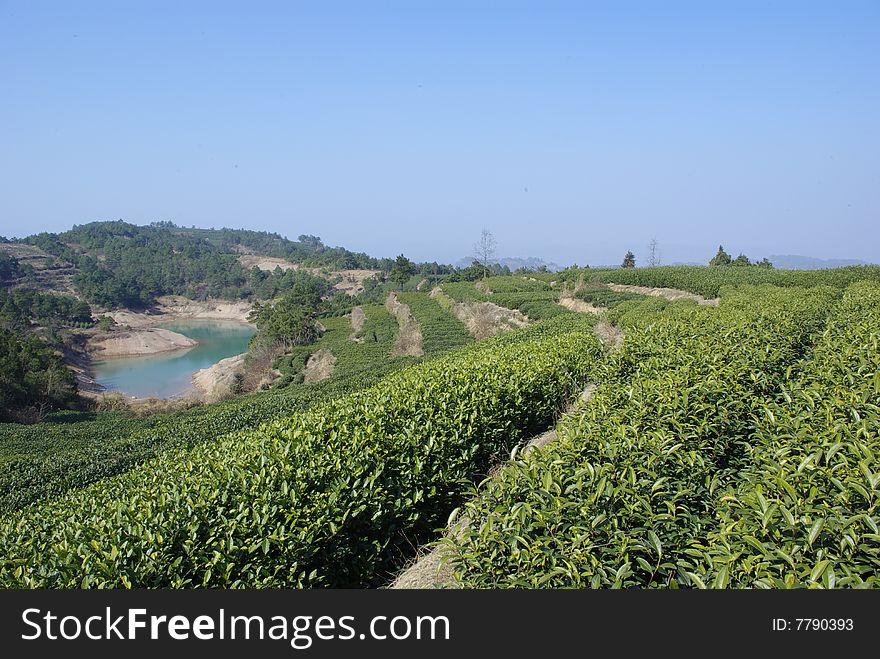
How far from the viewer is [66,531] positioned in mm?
4656

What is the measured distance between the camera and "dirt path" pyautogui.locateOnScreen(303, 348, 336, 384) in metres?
31.4

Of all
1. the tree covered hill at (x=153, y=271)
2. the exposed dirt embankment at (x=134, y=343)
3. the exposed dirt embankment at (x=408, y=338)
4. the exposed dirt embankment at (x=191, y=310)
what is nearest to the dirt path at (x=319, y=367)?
the exposed dirt embankment at (x=408, y=338)

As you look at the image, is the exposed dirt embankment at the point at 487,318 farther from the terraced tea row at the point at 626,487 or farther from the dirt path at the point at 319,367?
the terraced tea row at the point at 626,487

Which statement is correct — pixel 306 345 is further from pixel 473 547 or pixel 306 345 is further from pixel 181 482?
pixel 473 547

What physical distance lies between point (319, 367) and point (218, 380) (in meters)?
10.9

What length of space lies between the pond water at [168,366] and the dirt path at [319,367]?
1343cm

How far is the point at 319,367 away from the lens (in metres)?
32.8

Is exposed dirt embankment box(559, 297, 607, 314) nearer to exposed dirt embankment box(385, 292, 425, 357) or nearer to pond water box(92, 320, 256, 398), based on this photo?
exposed dirt embankment box(385, 292, 425, 357)

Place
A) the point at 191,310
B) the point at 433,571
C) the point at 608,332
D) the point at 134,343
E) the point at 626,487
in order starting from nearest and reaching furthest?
the point at 626,487
the point at 433,571
the point at 608,332
the point at 134,343
the point at 191,310

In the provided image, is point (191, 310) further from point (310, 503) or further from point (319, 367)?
point (310, 503)

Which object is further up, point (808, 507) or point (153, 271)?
point (153, 271)

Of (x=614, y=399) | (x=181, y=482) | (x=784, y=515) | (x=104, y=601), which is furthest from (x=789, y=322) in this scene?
(x=104, y=601)

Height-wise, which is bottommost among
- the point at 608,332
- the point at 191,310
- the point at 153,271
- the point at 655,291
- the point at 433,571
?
the point at 433,571

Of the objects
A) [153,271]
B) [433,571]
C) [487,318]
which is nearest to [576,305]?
[487,318]
